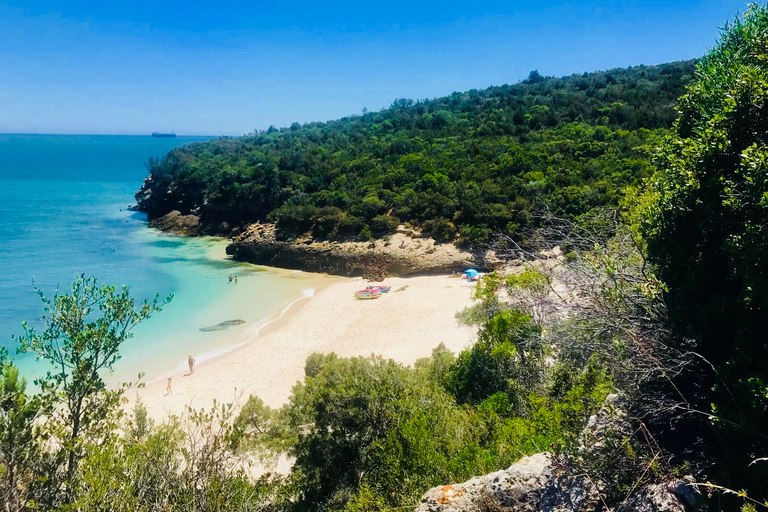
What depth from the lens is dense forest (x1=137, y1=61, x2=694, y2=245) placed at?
32781 millimetres

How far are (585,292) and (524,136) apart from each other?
139 feet

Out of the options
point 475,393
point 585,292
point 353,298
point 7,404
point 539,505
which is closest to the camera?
point 539,505

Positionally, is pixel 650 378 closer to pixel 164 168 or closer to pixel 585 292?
pixel 585 292

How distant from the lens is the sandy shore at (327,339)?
17938 millimetres

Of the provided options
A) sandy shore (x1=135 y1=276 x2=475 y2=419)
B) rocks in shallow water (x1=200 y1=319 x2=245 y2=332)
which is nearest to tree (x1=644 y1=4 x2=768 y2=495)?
sandy shore (x1=135 y1=276 x2=475 y2=419)

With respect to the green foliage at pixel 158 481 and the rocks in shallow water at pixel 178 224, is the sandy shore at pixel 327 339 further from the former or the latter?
the rocks in shallow water at pixel 178 224

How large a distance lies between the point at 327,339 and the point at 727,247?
796 inches

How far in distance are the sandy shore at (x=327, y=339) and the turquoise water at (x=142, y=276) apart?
1793 mm

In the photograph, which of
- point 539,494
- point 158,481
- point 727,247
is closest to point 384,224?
point 158,481

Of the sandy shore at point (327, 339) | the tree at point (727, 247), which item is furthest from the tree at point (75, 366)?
the tree at point (727, 247)

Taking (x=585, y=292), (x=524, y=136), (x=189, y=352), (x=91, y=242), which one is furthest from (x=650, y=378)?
(x=91, y=242)

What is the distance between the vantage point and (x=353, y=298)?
29391 mm

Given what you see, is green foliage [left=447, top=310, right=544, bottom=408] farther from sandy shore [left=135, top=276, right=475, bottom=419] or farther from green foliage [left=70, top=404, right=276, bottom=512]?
sandy shore [left=135, top=276, right=475, bottom=419]

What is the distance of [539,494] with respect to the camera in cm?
518
